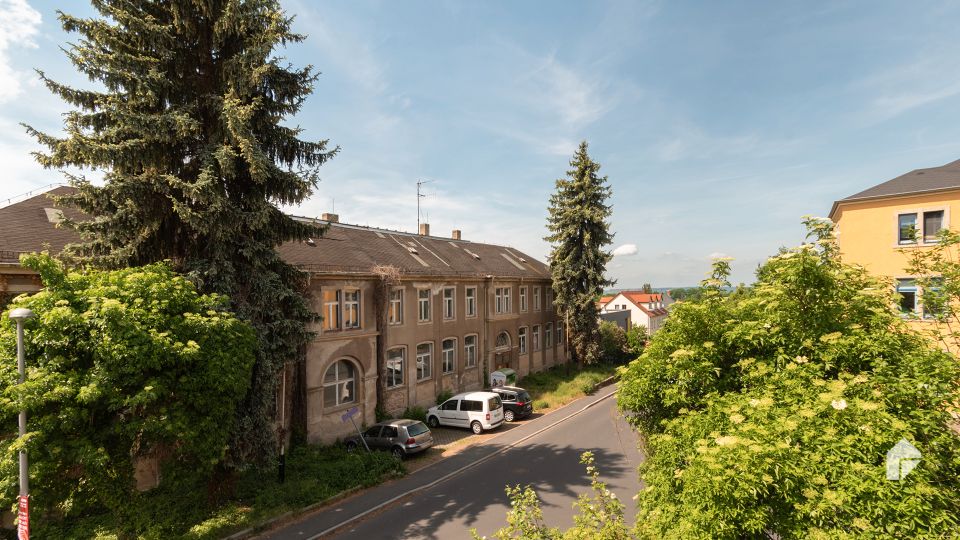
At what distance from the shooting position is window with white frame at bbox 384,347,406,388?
851 inches

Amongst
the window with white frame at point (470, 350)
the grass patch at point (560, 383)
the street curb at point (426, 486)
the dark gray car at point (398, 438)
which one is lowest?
the grass patch at point (560, 383)

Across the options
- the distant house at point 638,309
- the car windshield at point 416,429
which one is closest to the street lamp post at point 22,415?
the car windshield at point 416,429

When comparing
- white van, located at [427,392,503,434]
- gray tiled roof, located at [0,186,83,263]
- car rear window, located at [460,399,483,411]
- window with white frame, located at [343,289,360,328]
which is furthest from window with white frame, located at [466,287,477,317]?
gray tiled roof, located at [0,186,83,263]

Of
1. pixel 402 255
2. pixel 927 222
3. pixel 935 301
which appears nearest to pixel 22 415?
pixel 935 301

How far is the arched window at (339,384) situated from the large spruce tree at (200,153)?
5859 mm

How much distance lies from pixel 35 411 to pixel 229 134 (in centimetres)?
753

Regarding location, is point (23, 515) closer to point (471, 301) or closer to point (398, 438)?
point (398, 438)

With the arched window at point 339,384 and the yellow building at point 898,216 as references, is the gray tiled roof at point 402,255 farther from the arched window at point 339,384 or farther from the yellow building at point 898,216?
the yellow building at point 898,216

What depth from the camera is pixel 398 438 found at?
56.2 ft

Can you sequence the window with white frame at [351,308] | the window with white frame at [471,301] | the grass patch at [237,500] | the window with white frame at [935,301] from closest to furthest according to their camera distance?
the window with white frame at [935,301] < the grass patch at [237,500] < the window with white frame at [351,308] < the window with white frame at [471,301]

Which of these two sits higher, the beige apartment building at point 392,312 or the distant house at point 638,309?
the beige apartment building at point 392,312

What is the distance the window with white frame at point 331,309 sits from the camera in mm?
18578


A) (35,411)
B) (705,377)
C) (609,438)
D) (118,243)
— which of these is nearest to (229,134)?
(118,243)

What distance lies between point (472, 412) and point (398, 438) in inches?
186
